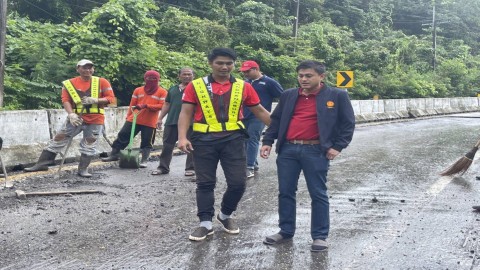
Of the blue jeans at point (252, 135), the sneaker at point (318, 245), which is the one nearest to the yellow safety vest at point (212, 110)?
the sneaker at point (318, 245)

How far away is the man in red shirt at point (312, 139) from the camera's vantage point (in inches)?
200

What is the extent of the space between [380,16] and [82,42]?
169 feet

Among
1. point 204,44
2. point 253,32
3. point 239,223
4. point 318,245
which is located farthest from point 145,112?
point 253,32

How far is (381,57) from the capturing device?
39.4 m

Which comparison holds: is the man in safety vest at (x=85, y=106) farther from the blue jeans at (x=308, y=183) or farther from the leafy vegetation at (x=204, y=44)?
the leafy vegetation at (x=204, y=44)

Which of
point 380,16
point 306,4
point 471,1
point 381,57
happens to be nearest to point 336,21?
point 306,4

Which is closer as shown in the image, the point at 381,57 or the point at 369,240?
the point at 369,240

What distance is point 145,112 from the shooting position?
9.83 m

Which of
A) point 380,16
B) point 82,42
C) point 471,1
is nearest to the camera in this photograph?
point 82,42

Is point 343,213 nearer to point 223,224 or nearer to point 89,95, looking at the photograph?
point 223,224

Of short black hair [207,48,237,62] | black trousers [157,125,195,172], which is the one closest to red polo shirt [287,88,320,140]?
short black hair [207,48,237,62]

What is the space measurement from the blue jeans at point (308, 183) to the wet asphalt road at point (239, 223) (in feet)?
A: 0.65

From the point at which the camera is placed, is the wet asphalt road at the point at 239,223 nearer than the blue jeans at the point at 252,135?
Yes

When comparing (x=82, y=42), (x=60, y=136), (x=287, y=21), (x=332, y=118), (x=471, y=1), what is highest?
(x=471, y=1)
